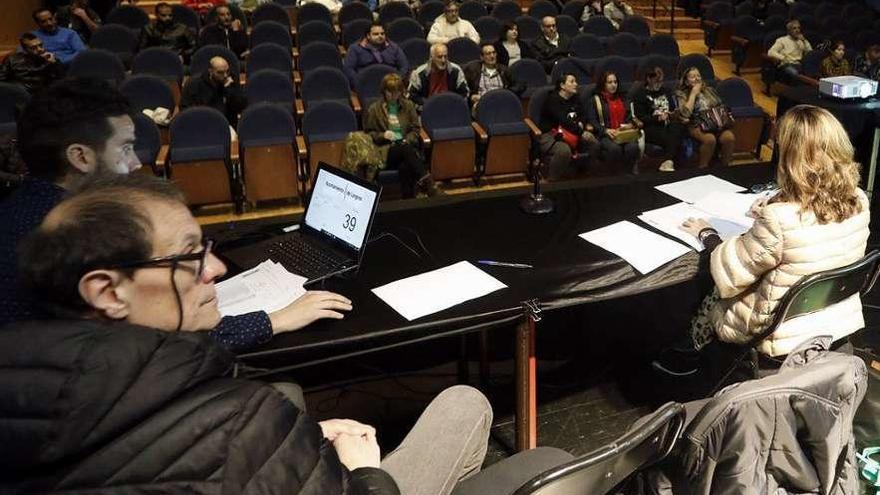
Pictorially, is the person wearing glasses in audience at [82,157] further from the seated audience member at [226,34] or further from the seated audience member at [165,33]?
the seated audience member at [165,33]

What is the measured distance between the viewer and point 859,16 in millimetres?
8797

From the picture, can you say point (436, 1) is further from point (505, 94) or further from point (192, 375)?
point (192, 375)

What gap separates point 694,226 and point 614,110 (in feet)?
10.4

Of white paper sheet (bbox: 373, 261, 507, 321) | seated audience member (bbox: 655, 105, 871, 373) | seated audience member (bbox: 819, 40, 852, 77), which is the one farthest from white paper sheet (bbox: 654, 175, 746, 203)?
seated audience member (bbox: 819, 40, 852, 77)

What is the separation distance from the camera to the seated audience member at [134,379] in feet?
2.83

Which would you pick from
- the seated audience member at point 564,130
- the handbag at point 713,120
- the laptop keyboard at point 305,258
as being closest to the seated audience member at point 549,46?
the seated audience member at point 564,130

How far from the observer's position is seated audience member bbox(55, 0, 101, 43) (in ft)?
22.4

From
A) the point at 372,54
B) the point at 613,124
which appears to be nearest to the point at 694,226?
the point at 613,124

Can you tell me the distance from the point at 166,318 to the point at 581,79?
5560 millimetres

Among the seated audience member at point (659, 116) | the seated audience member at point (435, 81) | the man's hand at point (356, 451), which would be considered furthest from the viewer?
the seated audience member at point (435, 81)

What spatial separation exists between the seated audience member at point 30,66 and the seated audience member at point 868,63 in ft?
23.7

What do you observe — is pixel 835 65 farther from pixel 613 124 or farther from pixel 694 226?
pixel 694 226

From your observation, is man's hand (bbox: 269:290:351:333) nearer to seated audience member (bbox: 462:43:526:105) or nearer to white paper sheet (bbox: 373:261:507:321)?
white paper sheet (bbox: 373:261:507:321)

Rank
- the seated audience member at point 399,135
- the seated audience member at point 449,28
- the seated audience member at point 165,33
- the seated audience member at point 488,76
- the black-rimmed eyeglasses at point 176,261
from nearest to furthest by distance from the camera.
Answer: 1. the black-rimmed eyeglasses at point 176,261
2. the seated audience member at point 399,135
3. the seated audience member at point 488,76
4. the seated audience member at point 165,33
5. the seated audience member at point 449,28
